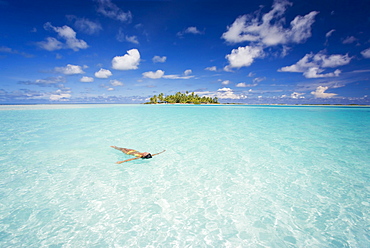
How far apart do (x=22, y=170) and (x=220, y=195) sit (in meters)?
7.47

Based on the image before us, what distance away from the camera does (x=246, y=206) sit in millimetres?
4449

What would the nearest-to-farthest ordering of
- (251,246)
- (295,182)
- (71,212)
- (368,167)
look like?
(251,246)
(71,212)
(295,182)
(368,167)

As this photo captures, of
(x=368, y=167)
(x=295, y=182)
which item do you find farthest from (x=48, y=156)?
(x=368, y=167)

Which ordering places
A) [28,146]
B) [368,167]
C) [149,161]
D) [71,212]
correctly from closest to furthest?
1. [71,212]
2. [368,167]
3. [149,161]
4. [28,146]

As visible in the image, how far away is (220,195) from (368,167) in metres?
6.87

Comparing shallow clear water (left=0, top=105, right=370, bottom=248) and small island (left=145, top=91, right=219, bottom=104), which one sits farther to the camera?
small island (left=145, top=91, right=219, bottom=104)

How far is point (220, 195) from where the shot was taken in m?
4.95

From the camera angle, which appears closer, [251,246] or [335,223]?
[251,246]

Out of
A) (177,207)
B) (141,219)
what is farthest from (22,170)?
(177,207)

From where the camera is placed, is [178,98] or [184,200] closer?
[184,200]

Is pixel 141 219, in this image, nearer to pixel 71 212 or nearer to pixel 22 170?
pixel 71 212

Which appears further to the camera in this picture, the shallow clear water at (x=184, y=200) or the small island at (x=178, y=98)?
the small island at (x=178, y=98)

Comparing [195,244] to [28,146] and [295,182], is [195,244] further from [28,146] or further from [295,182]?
[28,146]

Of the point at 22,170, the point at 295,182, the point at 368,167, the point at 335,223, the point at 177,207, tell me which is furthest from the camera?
the point at 368,167
